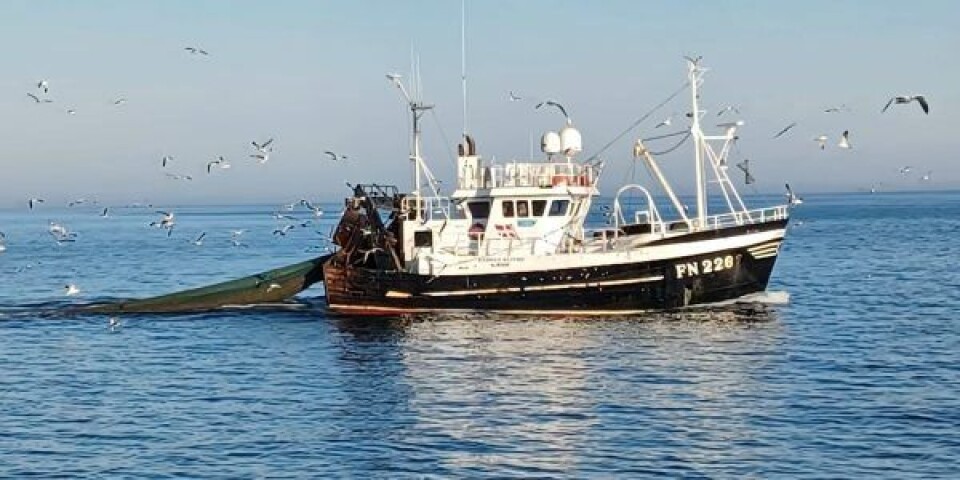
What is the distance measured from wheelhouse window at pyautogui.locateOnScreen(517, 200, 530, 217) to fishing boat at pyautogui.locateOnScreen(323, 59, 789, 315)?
2.2 inches

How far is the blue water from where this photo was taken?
24.3 m

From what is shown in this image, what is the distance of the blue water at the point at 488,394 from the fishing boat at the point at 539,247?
46.2 inches

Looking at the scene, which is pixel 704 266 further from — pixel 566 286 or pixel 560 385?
pixel 560 385

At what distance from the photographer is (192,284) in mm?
71938

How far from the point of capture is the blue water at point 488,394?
79.7 ft

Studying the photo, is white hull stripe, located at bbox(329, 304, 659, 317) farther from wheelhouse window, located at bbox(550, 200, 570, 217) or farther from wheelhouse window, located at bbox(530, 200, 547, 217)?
wheelhouse window, located at bbox(550, 200, 570, 217)

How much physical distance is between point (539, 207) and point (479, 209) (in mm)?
2347

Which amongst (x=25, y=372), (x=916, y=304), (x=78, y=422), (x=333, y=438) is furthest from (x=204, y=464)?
(x=916, y=304)

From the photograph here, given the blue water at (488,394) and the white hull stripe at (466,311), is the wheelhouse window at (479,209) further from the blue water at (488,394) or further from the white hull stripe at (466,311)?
the blue water at (488,394)

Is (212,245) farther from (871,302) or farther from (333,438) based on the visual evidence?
(333,438)

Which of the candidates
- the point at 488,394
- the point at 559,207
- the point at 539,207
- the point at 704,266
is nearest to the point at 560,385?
the point at 488,394

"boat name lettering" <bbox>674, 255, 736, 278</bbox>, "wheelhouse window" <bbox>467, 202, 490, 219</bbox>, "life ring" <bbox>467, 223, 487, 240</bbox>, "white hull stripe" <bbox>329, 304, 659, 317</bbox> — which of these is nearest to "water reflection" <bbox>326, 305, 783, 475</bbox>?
"white hull stripe" <bbox>329, 304, 659, 317</bbox>

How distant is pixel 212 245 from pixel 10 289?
53670 mm

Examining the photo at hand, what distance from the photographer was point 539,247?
152 feet
